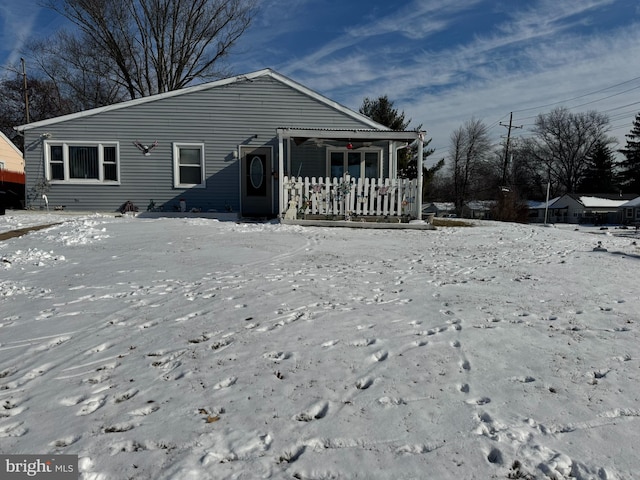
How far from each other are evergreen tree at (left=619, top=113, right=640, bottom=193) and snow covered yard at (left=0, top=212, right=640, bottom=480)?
2337 inches

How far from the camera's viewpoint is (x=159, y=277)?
18.4 ft

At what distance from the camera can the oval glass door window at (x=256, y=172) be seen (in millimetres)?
14609

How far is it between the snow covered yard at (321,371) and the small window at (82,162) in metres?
8.89

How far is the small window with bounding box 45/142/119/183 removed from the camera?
14062 mm

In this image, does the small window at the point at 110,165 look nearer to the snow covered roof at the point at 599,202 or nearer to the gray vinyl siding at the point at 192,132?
the gray vinyl siding at the point at 192,132

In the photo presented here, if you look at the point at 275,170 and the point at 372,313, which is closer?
the point at 372,313

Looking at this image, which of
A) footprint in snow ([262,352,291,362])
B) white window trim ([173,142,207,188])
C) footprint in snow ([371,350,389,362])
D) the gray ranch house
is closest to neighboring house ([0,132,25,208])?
the gray ranch house

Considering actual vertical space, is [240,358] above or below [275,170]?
below

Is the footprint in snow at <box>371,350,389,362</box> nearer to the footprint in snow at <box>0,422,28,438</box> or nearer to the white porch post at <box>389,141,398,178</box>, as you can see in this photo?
the footprint in snow at <box>0,422,28,438</box>

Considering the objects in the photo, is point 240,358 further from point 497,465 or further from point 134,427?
point 497,465

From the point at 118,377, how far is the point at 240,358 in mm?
833

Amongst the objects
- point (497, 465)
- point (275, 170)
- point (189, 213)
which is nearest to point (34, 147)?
point (189, 213)

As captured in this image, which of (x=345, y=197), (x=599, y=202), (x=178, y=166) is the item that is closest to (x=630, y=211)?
(x=599, y=202)

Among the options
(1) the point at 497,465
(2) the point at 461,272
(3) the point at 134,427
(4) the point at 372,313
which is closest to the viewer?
(1) the point at 497,465
